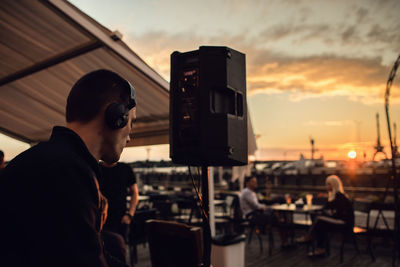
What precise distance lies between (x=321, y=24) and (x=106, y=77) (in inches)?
298

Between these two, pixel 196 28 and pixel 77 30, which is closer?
pixel 77 30

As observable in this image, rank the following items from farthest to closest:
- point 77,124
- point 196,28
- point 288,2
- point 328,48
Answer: point 328,48, point 288,2, point 196,28, point 77,124

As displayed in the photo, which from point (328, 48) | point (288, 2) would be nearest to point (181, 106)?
point (288, 2)

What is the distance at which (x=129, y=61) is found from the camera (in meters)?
3.85

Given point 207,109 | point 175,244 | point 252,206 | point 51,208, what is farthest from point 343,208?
point 51,208

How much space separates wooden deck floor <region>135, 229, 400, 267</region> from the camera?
4.89 m

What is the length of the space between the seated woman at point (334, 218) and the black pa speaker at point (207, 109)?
408 cm

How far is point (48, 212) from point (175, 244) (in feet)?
5.31

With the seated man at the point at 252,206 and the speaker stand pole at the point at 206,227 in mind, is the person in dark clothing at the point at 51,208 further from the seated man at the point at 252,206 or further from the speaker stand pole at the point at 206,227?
the seated man at the point at 252,206

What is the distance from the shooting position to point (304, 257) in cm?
527

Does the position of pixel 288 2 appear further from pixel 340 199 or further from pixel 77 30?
pixel 77 30

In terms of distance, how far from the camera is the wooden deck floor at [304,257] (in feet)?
16.0

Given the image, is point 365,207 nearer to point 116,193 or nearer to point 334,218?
point 334,218

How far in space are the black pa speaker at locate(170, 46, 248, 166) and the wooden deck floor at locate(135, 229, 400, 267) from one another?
3.86 metres
